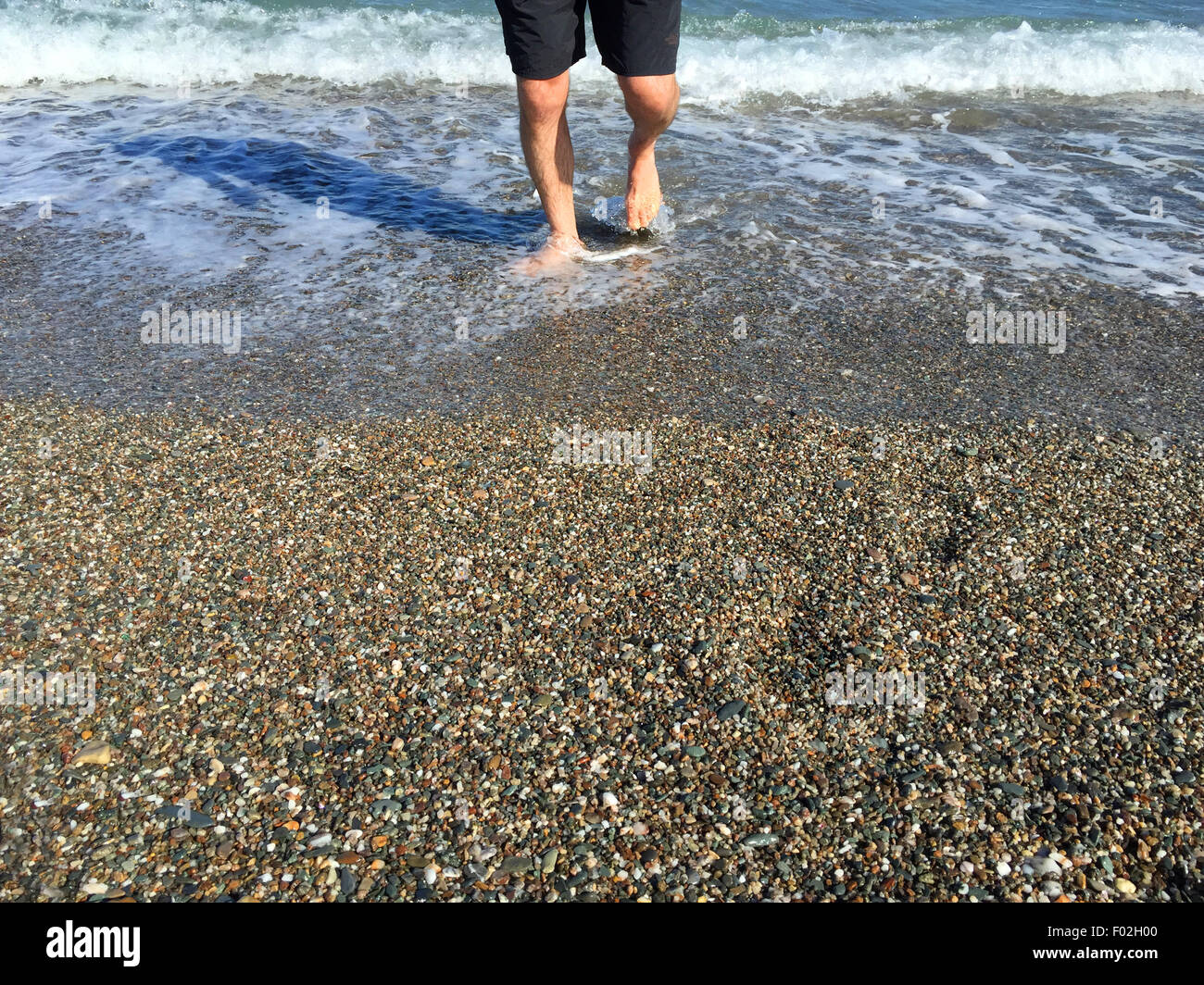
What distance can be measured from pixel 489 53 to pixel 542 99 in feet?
18.7

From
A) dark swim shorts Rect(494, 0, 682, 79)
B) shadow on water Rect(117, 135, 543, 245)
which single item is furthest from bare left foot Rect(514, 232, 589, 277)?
dark swim shorts Rect(494, 0, 682, 79)

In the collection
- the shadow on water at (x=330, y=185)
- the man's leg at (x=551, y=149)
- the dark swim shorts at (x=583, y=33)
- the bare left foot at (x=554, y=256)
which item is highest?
the dark swim shorts at (x=583, y=33)

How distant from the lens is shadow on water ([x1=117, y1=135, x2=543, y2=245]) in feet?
19.2

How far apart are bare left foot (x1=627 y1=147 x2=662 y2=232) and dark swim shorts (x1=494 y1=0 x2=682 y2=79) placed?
71 cm

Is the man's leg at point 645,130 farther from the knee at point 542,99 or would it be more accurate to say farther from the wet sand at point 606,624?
the wet sand at point 606,624

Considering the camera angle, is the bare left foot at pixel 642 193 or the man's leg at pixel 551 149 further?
the bare left foot at pixel 642 193

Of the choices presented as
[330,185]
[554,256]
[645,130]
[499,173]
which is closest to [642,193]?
[645,130]

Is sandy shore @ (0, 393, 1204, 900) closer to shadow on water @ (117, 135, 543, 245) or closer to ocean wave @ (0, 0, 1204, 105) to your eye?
shadow on water @ (117, 135, 543, 245)


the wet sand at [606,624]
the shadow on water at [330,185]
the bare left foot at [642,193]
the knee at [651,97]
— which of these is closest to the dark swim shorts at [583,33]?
the knee at [651,97]

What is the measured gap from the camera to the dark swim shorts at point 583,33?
14.8 ft

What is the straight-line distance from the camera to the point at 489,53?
32.4 feet

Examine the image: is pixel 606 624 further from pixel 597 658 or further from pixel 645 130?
pixel 645 130

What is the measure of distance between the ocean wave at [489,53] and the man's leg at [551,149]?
13.3 feet
